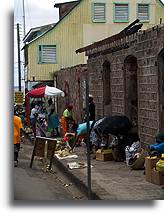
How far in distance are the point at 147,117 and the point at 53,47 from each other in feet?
56.5

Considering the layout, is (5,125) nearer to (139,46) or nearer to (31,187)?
(31,187)

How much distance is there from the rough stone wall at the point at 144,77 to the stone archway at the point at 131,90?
10cm

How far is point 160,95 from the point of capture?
34.3ft

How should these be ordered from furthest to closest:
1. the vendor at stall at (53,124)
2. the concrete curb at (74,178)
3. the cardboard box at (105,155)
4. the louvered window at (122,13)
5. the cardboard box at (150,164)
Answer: the louvered window at (122,13) < the vendor at stall at (53,124) < the cardboard box at (105,155) < the cardboard box at (150,164) < the concrete curb at (74,178)

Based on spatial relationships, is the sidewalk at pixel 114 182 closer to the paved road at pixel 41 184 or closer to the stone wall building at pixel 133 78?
the paved road at pixel 41 184

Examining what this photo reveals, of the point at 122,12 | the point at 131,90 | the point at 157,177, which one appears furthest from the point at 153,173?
the point at 122,12

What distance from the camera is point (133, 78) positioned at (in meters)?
12.7

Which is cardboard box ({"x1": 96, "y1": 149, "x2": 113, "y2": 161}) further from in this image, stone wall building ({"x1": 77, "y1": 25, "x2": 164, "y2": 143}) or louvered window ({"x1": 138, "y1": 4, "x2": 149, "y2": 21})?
louvered window ({"x1": 138, "y1": 4, "x2": 149, "y2": 21})

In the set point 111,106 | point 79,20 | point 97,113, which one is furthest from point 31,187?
point 79,20

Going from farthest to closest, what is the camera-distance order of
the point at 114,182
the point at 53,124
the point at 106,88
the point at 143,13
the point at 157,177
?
the point at 143,13, the point at 53,124, the point at 106,88, the point at 114,182, the point at 157,177

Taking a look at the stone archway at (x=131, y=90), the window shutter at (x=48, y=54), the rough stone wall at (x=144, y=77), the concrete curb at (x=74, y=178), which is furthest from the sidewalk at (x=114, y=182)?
the window shutter at (x=48, y=54)

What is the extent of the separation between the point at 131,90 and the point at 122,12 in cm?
872

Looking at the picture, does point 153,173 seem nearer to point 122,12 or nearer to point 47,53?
point 122,12

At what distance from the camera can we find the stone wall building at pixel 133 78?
10523 mm
